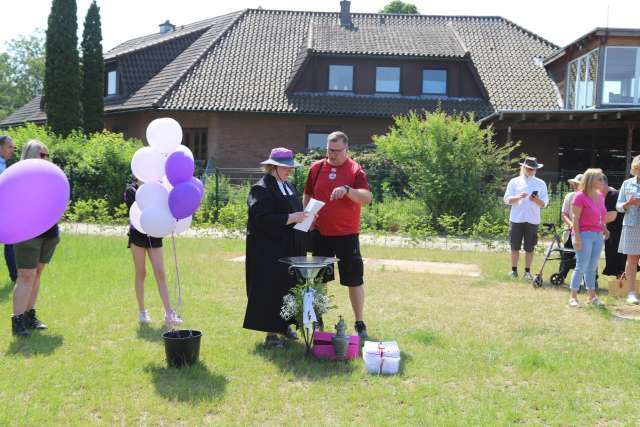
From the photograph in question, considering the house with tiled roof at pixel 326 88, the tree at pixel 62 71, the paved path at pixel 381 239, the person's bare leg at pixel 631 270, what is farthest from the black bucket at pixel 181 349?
the tree at pixel 62 71

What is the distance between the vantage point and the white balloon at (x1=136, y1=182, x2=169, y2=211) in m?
5.30

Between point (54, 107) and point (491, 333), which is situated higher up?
point (54, 107)

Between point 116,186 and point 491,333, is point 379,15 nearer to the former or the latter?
point 116,186

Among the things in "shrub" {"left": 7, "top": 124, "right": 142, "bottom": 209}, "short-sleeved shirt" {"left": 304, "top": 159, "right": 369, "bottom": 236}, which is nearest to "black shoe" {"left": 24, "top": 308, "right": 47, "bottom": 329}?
"short-sleeved shirt" {"left": 304, "top": 159, "right": 369, "bottom": 236}

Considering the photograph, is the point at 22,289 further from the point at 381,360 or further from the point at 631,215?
the point at 631,215

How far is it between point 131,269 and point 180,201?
452 cm

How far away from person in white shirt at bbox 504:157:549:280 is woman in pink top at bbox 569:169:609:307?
1.67 metres

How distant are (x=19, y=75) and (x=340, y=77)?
58455 mm

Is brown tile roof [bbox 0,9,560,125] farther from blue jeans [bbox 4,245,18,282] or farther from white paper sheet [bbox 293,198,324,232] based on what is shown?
white paper sheet [bbox 293,198,324,232]

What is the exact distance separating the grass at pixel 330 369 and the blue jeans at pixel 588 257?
1.31ft

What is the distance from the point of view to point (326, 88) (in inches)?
949

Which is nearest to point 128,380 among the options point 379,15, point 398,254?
A: point 398,254

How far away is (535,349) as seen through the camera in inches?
221

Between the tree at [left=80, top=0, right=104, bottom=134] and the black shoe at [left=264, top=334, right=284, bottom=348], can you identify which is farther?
the tree at [left=80, top=0, right=104, bottom=134]
